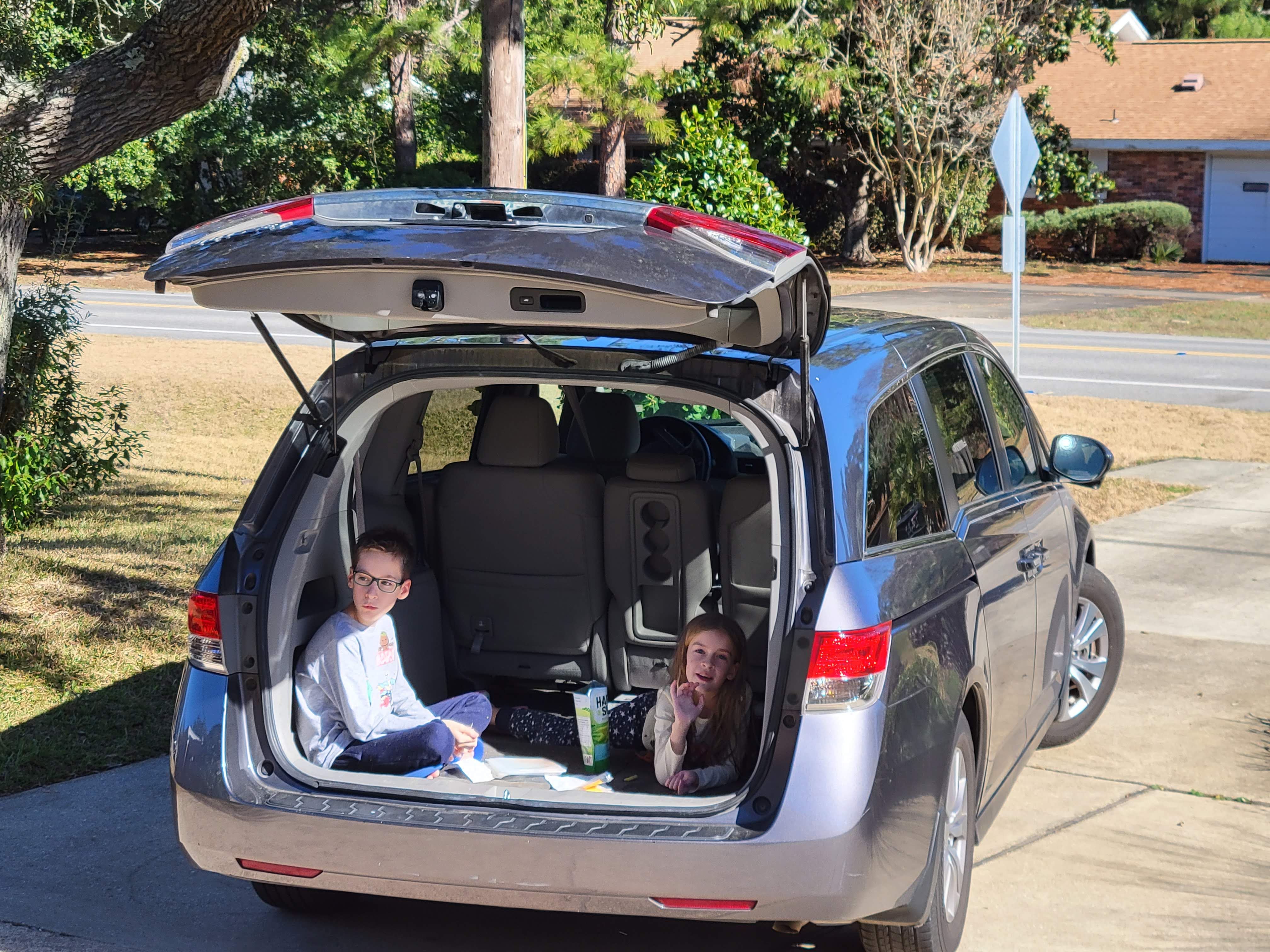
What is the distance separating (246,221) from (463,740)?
156 centimetres

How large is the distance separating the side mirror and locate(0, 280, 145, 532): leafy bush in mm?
Result: 5573

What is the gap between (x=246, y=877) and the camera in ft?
11.8

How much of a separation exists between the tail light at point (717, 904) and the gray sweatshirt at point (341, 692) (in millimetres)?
1080

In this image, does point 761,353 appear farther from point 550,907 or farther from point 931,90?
point 931,90

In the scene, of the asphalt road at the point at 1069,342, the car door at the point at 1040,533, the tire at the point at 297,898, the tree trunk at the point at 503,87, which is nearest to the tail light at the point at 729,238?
the car door at the point at 1040,533

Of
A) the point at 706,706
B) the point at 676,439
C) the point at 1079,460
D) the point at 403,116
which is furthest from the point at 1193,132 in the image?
the point at 706,706

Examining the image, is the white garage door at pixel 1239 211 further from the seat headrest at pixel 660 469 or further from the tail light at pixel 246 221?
the tail light at pixel 246 221

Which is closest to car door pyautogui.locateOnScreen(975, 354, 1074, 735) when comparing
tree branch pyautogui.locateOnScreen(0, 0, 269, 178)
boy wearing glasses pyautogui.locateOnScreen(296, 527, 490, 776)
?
boy wearing glasses pyautogui.locateOnScreen(296, 527, 490, 776)

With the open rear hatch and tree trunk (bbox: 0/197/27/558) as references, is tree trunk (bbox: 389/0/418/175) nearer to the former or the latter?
tree trunk (bbox: 0/197/27/558)

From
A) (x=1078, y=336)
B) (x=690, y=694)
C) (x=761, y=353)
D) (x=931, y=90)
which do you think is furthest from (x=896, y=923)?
(x=931, y=90)

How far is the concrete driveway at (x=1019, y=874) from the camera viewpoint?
4062 mm

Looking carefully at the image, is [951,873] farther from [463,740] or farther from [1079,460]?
[1079,460]

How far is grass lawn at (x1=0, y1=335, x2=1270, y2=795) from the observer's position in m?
5.75

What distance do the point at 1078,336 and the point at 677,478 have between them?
62.1ft
